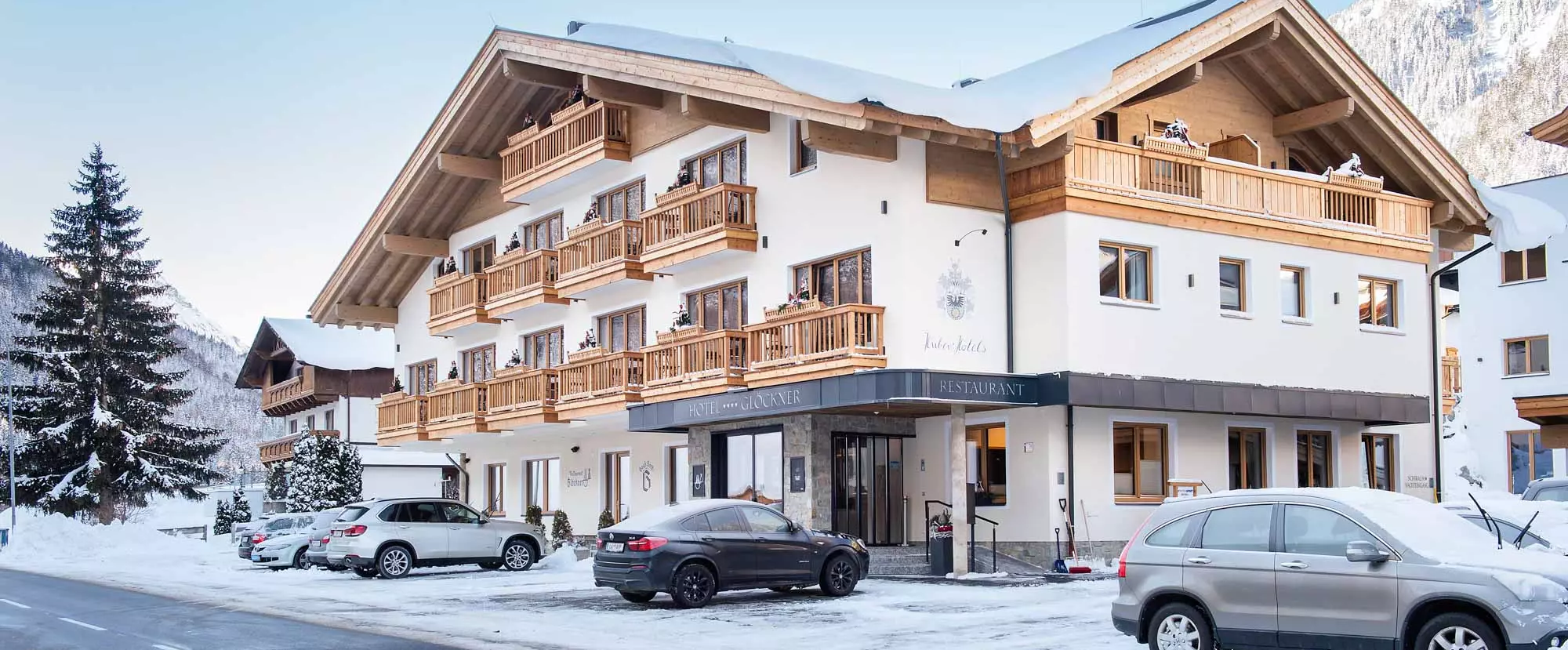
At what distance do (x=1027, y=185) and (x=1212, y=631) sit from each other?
13602 mm

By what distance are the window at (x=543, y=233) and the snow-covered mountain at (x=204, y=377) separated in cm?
11530

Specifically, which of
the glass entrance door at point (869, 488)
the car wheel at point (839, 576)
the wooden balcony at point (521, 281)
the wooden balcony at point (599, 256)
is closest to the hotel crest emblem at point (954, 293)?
the glass entrance door at point (869, 488)

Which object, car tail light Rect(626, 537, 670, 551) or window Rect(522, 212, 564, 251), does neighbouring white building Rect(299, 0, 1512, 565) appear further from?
car tail light Rect(626, 537, 670, 551)

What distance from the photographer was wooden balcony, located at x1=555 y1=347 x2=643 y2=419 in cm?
3023

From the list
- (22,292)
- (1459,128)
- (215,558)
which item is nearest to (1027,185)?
(215,558)

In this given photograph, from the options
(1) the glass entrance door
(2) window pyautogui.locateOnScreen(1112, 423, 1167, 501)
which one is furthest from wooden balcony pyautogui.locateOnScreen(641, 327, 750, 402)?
(2) window pyautogui.locateOnScreen(1112, 423, 1167, 501)

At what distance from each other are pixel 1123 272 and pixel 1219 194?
2.77m

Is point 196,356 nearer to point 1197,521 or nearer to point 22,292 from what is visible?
point 22,292

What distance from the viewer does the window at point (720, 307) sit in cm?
2870

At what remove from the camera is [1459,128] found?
15588cm

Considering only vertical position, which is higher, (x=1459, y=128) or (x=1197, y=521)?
(x=1459, y=128)

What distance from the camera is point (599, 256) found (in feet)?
103

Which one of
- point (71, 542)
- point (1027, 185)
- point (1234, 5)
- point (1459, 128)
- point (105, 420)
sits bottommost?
point (71, 542)

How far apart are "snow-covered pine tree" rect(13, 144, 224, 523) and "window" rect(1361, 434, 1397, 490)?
44.8m
